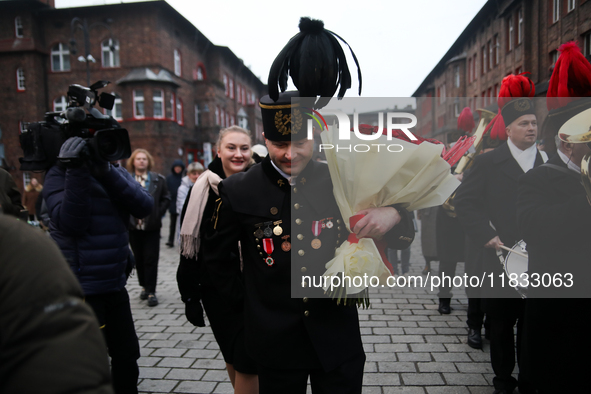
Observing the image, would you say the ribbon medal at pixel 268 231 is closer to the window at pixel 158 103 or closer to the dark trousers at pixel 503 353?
the dark trousers at pixel 503 353

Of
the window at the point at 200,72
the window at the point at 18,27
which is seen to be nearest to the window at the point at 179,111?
the window at the point at 200,72

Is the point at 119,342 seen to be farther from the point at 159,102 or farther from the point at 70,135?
the point at 159,102

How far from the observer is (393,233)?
189 cm

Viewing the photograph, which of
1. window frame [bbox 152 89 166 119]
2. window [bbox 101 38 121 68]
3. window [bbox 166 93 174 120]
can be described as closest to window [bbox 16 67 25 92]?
window [bbox 101 38 121 68]

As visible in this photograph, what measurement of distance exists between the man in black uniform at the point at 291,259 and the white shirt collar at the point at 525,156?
1.82 meters

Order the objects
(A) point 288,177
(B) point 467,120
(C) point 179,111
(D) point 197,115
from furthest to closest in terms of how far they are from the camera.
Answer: (D) point 197,115, (C) point 179,111, (B) point 467,120, (A) point 288,177

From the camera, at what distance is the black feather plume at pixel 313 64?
5.74ft

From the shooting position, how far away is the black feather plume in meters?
1.75

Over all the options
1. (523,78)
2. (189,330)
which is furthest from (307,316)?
(189,330)

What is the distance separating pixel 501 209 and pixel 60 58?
30.9m

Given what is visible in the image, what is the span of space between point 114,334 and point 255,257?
55.1 inches

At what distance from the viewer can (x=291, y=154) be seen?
2.00 meters

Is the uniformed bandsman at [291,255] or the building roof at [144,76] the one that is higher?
the building roof at [144,76]

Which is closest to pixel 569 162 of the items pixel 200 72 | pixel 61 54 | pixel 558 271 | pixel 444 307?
pixel 558 271
